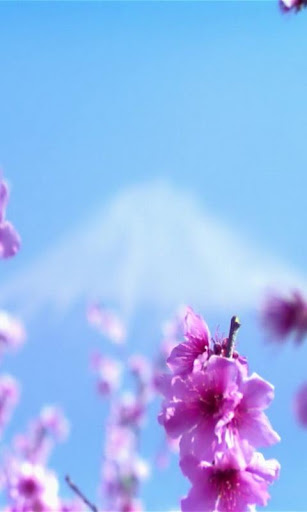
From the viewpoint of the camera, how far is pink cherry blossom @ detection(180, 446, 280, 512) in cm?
150

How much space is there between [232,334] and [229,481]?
400 mm

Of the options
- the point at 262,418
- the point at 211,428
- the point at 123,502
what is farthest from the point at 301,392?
the point at 123,502

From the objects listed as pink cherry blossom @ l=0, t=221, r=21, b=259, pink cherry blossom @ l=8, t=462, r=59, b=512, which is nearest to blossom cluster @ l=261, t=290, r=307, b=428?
pink cherry blossom @ l=0, t=221, r=21, b=259

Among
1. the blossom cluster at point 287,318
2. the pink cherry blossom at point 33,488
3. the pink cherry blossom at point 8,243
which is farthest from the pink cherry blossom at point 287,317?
the pink cherry blossom at point 33,488

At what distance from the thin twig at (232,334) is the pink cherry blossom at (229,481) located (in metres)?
0.25

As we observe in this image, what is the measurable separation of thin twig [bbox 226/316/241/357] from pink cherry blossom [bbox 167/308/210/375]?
0.08 meters

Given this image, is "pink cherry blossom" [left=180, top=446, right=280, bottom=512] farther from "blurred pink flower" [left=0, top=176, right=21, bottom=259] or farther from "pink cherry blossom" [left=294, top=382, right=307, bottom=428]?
"blurred pink flower" [left=0, top=176, right=21, bottom=259]

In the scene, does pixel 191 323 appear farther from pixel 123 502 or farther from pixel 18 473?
pixel 123 502

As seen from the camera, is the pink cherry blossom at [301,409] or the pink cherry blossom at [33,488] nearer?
the pink cherry blossom at [301,409]

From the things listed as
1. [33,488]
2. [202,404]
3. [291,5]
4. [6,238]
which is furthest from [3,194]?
[33,488]

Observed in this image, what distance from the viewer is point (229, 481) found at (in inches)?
60.6

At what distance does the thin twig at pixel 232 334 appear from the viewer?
151 cm

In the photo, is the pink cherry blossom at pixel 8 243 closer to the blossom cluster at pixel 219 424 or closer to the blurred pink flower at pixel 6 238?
the blurred pink flower at pixel 6 238

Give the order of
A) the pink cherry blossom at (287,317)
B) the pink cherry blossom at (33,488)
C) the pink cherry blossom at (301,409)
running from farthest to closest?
1. the pink cherry blossom at (33,488)
2. the pink cherry blossom at (301,409)
3. the pink cherry blossom at (287,317)
